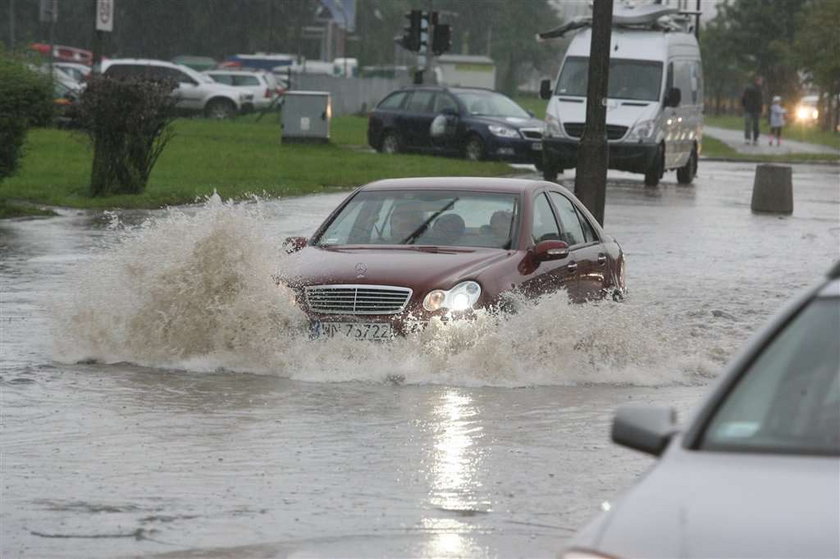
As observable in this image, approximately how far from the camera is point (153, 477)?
8.70m

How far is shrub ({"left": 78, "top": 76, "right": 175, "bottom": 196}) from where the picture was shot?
83.0 feet

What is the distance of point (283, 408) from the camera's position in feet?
35.2

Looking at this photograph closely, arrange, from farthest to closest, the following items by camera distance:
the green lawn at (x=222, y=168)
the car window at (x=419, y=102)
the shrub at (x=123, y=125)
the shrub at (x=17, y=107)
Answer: the car window at (x=419, y=102)
the green lawn at (x=222, y=168)
the shrub at (x=123, y=125)
the shrub at (x=17, y=107)

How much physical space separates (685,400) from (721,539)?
24.1 feet

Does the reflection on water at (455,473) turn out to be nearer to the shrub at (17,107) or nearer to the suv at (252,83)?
the shrub at (17,107)

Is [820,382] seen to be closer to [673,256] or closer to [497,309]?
[497,309]

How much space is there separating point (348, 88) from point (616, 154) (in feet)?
141

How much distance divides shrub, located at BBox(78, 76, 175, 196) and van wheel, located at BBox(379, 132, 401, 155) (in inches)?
548

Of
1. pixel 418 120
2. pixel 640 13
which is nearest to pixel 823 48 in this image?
pixel 418 120

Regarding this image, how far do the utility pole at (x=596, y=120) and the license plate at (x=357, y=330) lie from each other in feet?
26.1

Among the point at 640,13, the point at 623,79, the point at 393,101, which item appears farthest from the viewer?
the point at 393,101

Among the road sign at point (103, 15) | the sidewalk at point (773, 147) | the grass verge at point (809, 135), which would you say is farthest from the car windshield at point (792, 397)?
the grass verge at point (809, 135)

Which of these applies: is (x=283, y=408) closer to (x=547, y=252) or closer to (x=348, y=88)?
(x=547, y=252)

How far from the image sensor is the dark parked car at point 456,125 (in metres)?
38.5
